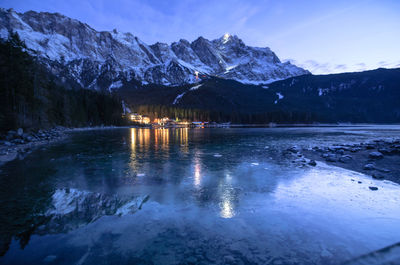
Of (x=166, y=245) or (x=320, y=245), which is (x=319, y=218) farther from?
(x=166, y=245)

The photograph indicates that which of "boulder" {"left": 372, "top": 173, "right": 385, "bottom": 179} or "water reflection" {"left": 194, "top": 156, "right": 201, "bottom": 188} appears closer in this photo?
"water reflection" {"left": 194, "top": 156, "right": 201, "bottom": 188}

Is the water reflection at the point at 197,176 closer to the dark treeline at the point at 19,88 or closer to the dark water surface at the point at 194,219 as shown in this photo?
the dark water surface at the point at 194,219

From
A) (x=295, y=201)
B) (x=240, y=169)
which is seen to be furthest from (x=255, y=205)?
(x=240, y=169)

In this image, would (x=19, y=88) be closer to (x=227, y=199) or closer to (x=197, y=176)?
(x=197, y=176)

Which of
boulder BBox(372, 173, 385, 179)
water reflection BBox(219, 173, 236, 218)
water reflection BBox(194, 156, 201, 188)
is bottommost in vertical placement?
water reflection BBox(194, 156, 201, 188)

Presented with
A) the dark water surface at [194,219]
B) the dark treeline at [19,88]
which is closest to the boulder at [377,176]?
the dark water surface at [194,219]

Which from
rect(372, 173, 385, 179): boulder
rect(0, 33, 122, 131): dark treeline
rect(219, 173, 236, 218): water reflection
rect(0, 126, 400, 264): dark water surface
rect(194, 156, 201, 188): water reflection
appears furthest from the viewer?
rect(0, 33, 122, 131): dark treeline

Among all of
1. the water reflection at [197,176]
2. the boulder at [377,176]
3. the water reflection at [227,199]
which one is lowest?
the water reflection at [197,176]

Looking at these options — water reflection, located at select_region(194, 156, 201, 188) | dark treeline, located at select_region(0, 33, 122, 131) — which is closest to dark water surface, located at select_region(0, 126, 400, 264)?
water reflection, located at select_region(194, 156, 201, 188)

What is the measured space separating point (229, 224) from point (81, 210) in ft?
23.1

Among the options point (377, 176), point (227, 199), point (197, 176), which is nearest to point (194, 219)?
point (227, 199)

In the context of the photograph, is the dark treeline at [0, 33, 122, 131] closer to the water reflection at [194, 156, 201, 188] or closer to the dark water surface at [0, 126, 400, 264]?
the dark water surface at [0, 126, 400, 264]

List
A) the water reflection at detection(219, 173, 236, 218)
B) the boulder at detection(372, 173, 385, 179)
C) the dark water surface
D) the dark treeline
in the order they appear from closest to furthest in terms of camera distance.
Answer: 1. the dark water surface
2. the water reflection at detection(219, 173, 236, 218)
3. the boulder at detection(372, 173, 385, 179)
4. the dark treeline

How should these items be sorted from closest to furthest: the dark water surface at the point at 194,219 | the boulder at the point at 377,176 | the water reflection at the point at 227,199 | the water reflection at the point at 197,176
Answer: the dark water surface at the point at 194,219 < the water reflection at the point at 227,199 < the water reflection at the point at 197,176 < the boulder at the point at 377,176
